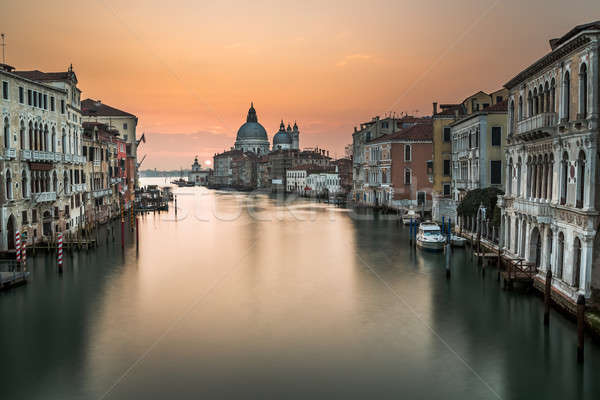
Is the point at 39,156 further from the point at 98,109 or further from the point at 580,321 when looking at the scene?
the point at 98,109

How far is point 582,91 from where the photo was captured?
1409 centimetres

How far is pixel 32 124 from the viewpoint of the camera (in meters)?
25.4

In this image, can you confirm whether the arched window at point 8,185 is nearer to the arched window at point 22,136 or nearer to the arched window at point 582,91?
the arched window at point 22,136

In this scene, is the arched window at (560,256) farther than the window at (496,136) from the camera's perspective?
No

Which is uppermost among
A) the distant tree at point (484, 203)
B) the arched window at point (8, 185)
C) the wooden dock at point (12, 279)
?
Result: the arched window at point (8, 185)

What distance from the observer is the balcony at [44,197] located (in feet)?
84.2

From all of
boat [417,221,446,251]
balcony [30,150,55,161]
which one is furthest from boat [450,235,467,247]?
balcony [30,150,55,161]

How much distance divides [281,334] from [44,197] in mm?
17496

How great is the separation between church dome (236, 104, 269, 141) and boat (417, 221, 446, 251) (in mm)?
163410

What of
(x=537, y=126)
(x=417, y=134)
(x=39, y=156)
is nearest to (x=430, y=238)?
(x=537, y=126)

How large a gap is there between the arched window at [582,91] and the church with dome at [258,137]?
160m

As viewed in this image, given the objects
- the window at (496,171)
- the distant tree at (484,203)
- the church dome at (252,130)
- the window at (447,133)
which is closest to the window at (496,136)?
the window at (496,171)

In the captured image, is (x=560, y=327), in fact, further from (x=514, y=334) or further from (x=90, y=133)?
(x=90, y=133)

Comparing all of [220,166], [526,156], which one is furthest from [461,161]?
[220,166]
